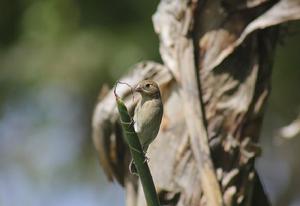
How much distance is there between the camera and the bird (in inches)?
80.4

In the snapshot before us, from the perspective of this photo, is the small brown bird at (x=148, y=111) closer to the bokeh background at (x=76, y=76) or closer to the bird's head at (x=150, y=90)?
the bird's head at (x=150, y=90)

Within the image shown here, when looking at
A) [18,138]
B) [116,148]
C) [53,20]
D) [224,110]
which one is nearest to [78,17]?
[53,20]

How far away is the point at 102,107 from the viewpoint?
8.89 ft

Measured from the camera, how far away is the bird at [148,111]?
2041mm

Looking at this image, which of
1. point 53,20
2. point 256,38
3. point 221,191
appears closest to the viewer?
point 221,191

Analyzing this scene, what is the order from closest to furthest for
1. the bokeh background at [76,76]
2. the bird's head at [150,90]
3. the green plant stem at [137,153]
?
the green plant stem at [137,153], the bird's head at [150,90], the bokeh background at [76,76]

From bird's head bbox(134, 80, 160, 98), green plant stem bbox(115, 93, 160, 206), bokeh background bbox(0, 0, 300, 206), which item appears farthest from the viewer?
bokeh background bbox(0, 0, 300, 206)

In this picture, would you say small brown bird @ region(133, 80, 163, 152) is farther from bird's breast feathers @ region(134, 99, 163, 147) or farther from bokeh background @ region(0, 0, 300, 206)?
bokeh background @ region(0, 0, 300, 206)

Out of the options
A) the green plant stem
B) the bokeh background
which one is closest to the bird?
the green plant stem

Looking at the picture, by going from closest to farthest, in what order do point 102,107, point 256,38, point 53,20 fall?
point 256,38 < point 102,107 < point 53,20

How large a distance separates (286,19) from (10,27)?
2.70 meters

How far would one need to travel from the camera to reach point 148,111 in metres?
2.04

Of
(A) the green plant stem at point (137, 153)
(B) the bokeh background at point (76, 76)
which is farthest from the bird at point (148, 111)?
(B) the bokeh background at point (76, 76)

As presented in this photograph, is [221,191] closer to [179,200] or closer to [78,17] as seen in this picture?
[179,200]
